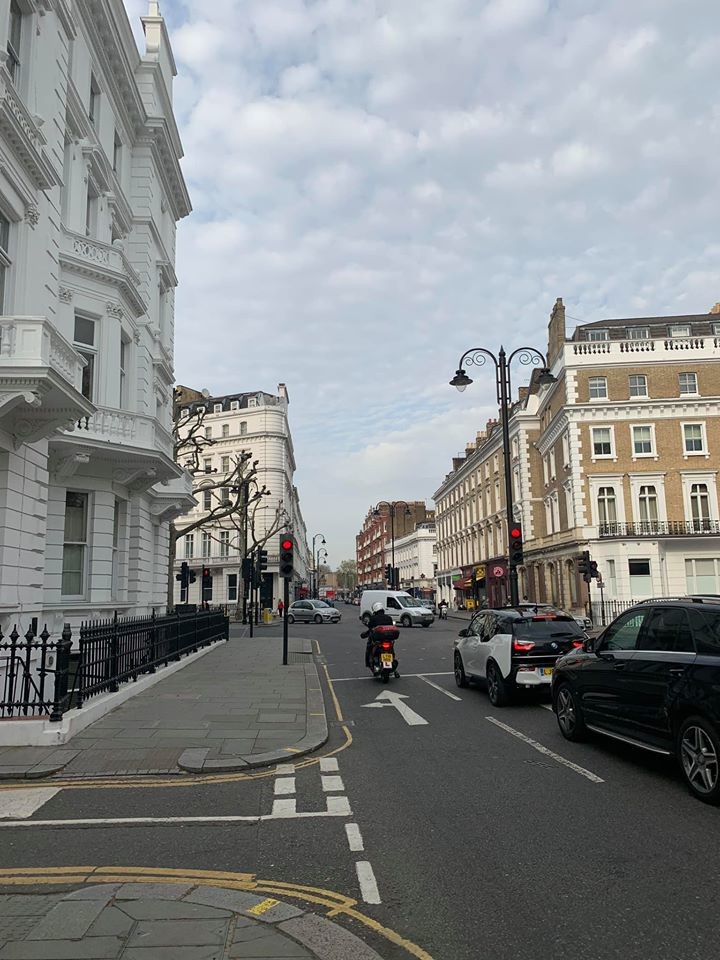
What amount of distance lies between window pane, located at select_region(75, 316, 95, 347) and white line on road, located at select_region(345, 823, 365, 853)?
15.0 m

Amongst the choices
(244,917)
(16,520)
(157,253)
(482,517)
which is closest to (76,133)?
(157,253)

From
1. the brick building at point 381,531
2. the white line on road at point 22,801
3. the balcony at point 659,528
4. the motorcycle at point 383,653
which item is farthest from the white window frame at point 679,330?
the brick building at point 381,531

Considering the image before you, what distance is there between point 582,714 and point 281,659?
12.6m

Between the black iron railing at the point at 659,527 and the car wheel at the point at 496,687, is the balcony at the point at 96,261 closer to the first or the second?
the car wheel at the point at 496,687

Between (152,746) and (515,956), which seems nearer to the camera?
(515,956)

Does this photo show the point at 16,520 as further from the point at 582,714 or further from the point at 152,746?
the point at 582,714

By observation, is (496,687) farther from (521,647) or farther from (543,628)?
(543,628)

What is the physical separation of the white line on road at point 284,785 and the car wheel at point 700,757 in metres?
3.59

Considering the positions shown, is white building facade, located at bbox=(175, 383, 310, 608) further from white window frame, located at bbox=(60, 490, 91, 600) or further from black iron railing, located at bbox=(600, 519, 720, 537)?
white window frame, located at bbox=(60, 490, 91, 600)

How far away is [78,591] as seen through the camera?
17.0 m

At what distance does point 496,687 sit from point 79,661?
628 cm

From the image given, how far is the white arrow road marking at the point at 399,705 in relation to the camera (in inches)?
405

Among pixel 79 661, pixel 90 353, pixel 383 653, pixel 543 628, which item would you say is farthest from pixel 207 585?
pixel 79 661

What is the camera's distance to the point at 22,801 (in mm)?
6461
